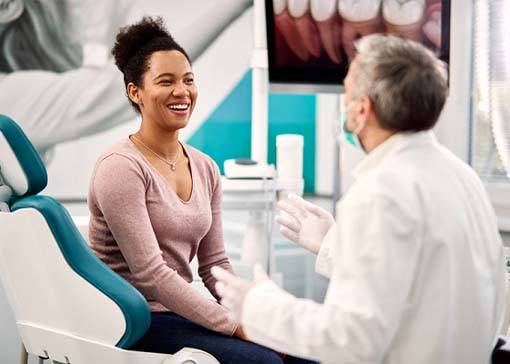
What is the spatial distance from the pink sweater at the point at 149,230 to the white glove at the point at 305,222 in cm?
26

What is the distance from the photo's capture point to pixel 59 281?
65.9 inches

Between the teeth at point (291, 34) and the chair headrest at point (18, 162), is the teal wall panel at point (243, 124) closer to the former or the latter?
the teeth at point (291, 34)

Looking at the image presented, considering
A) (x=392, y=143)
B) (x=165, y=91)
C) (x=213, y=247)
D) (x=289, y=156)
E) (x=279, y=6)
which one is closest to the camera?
(x=392, y=143)

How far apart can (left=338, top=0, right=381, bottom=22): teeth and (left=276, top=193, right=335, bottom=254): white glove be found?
1.14 meters

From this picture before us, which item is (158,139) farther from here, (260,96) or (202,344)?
(260,96)

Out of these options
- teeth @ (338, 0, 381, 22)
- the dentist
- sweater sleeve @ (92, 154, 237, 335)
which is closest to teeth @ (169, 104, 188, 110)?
sweater sleeve @ (92, 154, 237, 335)

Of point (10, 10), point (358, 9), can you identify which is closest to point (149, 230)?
point (358, 9)

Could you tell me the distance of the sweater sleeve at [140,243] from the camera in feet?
5.72

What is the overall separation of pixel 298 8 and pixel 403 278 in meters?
1.71

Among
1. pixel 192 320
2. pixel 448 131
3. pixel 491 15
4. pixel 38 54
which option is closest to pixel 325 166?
pixel 448 131

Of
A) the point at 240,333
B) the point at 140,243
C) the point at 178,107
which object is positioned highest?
the point at 178,107

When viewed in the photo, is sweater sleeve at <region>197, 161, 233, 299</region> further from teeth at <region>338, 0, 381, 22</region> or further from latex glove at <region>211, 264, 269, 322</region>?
teeth at <region>338, 0, 381, 22</region>

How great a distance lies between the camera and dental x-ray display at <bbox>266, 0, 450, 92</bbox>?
2.67 metres

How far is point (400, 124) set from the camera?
1.26 meters
